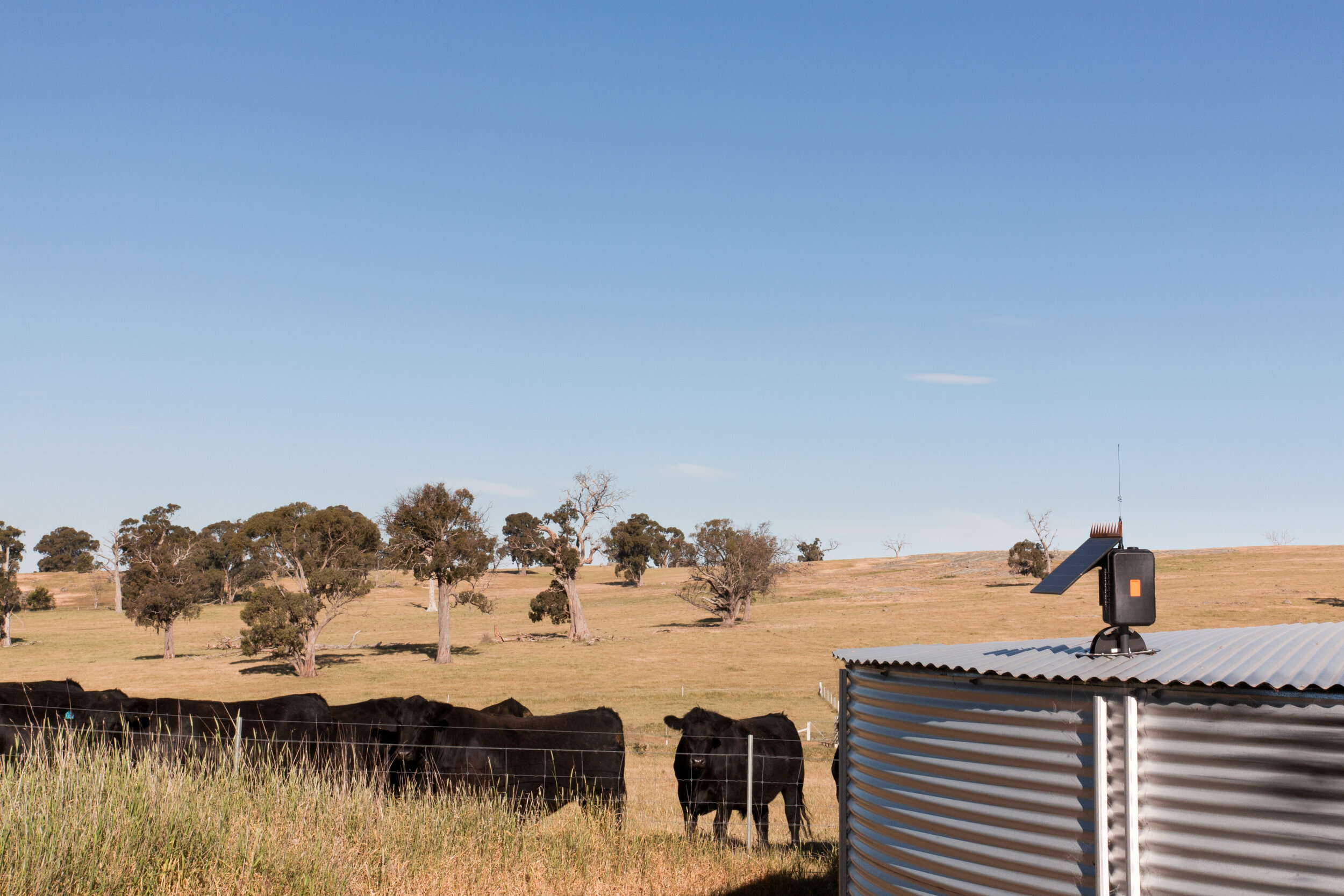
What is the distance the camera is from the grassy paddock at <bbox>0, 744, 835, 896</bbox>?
7.73m

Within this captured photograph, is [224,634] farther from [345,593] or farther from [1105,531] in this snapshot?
[1105,531]

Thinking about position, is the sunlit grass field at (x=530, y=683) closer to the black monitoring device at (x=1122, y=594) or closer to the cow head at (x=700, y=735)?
the cow head at (x=700, y=735)

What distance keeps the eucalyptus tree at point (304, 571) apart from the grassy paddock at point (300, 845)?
38346 millimetres

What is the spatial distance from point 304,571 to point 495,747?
133ft

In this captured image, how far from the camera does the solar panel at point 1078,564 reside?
6.01 m

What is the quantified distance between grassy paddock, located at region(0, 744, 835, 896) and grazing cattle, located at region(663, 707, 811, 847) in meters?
1.67

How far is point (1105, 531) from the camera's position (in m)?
6.18

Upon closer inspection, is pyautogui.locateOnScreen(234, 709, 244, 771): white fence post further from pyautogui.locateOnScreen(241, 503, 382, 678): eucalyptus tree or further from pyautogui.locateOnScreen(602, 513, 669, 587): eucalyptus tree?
pyautogui.locateOnScreen(602, 513, 669, 587): eucalyptus tree

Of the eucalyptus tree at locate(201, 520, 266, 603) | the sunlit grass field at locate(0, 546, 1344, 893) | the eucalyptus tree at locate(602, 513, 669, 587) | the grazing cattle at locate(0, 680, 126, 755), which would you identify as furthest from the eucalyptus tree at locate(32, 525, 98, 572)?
the grazing cattle at locate(0, 680, 126, 755)

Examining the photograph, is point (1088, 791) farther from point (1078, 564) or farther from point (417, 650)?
point (417, 650)

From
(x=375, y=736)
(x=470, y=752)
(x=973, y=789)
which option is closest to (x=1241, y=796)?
(x=973, y=789)

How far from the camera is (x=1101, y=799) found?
4.77 m

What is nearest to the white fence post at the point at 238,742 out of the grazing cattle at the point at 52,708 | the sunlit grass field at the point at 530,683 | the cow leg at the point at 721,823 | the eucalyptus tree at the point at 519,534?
the sunlit grass field at the point at 530,683

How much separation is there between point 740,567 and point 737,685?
29464 millimetres
